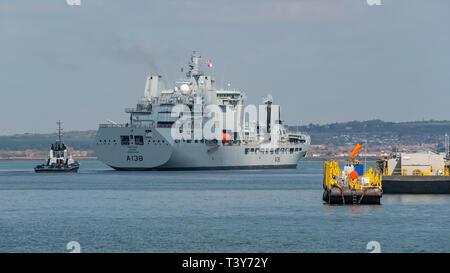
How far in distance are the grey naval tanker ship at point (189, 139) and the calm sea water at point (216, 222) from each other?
37922 millimetres

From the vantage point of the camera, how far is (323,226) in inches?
1662

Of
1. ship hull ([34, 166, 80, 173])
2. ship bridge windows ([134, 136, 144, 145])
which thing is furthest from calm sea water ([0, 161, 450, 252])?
ship hull ([34, 166, 80, 173])

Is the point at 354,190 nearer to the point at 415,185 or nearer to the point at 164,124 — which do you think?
the point at 415,185

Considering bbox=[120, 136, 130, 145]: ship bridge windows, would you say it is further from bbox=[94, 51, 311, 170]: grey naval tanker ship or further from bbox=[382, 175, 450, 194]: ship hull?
bbox=[382, 175, 450, 194]: ship hull

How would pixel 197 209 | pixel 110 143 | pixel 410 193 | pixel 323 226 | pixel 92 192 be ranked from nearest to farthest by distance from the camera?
pixel 323 226
pixel 197 209
pixel 410 193
pixel 92 192
pixel 110 143

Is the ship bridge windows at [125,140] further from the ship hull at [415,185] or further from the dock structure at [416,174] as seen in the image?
the ship hull at [415,185]

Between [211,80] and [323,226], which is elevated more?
[211,80]

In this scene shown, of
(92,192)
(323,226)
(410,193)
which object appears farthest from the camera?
(92,192)

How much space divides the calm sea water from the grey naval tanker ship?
37922 mm

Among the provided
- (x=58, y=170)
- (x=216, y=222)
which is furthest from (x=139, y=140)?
(x=216, y=222)

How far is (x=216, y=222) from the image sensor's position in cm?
4497
